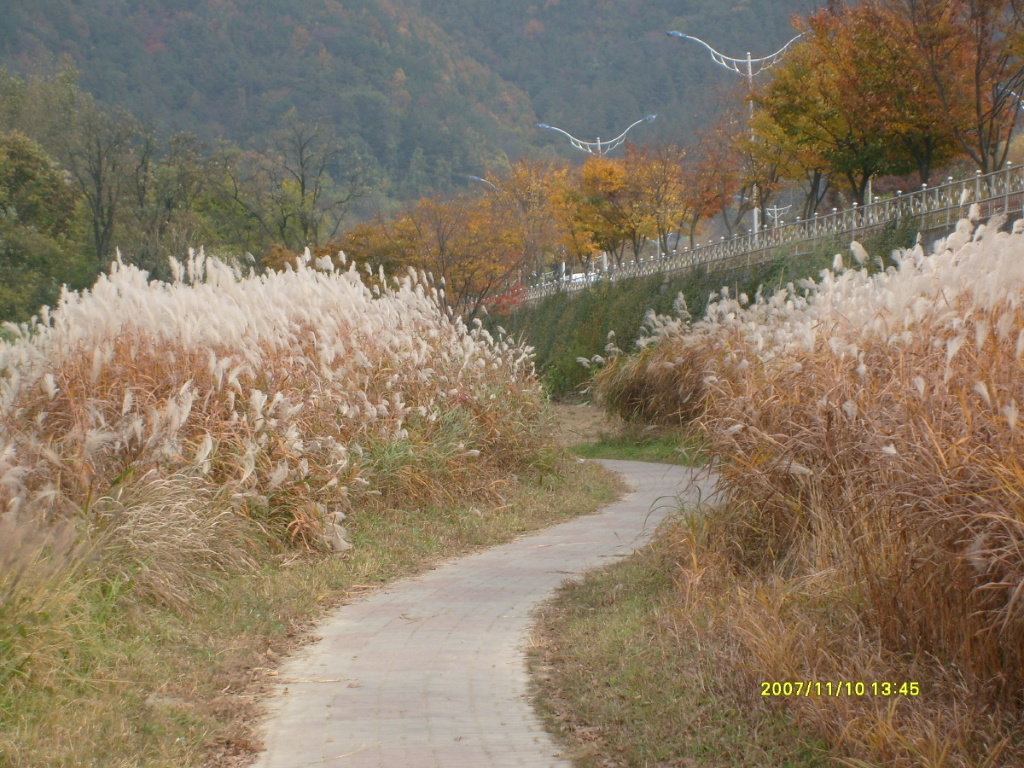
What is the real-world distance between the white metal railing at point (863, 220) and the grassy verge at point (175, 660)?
10.2m

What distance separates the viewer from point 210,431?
7.73 m

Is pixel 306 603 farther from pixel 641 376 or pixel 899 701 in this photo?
pixel 641 376

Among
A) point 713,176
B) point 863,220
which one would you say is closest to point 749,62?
point 713,176

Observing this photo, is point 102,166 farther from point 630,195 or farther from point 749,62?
point 749,62

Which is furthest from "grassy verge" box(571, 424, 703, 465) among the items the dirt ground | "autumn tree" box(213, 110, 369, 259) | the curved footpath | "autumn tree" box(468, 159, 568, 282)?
"autumn tree" box(213, 110, 369, 259)

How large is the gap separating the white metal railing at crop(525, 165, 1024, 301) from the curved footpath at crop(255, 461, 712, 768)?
9477 millimetres

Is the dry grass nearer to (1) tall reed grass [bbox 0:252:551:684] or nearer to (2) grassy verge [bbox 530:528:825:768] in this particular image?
(1) tall reed grass [bbox 0:252:551:684]

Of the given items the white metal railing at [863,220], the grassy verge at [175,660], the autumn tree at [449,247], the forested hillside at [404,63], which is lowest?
the grassy verge at [175,660]

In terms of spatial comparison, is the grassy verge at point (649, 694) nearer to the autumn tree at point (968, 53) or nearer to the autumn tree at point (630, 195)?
the autumn tree at point (968, 53)

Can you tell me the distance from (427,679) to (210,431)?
10.6 feet

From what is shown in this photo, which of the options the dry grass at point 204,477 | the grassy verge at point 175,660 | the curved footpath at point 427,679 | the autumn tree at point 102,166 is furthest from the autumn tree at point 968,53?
the autumn tree at point 102,166

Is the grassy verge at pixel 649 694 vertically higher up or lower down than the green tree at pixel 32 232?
lower down

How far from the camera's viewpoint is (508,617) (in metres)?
6.43
